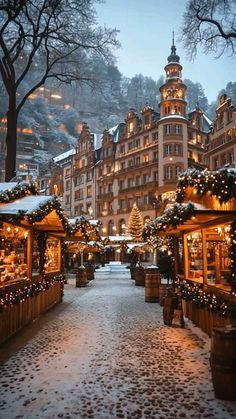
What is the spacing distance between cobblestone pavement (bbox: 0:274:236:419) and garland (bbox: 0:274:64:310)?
0.92 metres

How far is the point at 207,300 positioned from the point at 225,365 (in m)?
3.88

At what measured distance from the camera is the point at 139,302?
51.9 feet

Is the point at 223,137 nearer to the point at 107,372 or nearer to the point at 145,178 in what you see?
A: the point at 145,178

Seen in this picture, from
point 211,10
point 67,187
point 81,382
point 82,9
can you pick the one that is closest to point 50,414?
point 81,382

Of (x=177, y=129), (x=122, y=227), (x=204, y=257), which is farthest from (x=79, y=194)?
(x=204, y=257)

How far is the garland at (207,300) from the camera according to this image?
24.1ft

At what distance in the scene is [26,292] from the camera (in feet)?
34.4

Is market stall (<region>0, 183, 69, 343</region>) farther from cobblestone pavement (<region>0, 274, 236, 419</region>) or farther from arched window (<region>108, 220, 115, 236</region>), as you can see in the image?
arched window (<region>108, 220, 115, 236</region>)

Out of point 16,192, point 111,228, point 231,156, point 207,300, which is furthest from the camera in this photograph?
point 111,228

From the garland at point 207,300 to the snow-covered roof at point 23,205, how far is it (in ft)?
16.0

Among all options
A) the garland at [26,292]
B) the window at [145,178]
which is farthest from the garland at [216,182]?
the window at [145,178]

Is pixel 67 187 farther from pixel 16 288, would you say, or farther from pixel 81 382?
pixel 81 382

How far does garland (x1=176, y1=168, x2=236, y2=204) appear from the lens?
7.58 m

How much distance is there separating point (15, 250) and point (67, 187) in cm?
5679
